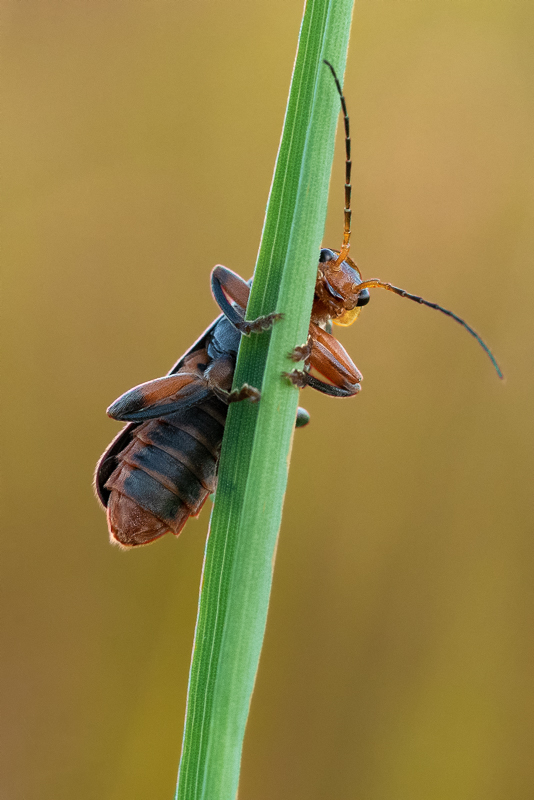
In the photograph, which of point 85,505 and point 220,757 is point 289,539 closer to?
point 85,505

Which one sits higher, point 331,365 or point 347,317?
point 347,317

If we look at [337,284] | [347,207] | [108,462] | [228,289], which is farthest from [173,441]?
[347,207]

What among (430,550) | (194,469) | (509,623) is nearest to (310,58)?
(194,469)

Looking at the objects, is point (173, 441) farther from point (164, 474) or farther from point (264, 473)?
point (264, 473)

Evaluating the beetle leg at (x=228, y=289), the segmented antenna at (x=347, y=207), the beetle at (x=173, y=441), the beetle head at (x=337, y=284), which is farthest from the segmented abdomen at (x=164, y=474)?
the segmented antenna at (x=347, y=207)

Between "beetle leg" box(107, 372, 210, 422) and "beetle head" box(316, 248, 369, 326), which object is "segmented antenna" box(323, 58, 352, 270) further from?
"beetle leg" box(107, 372, 210, 422)

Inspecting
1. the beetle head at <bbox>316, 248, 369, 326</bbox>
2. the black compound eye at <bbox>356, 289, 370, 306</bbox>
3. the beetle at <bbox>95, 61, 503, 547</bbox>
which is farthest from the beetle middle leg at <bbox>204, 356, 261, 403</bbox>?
the black compound eye at <bbox>356, 289, 370, 306</bbox>

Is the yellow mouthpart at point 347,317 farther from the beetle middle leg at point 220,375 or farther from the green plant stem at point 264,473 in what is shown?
the green plant stem at point 264,473
